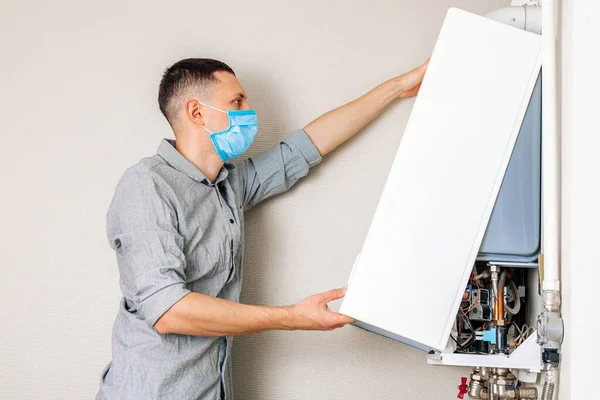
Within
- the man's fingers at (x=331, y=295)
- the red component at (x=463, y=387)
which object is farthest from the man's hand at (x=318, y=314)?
the red component at (x=463, y=387)

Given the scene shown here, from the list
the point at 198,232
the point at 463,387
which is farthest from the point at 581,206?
the point at 198,232

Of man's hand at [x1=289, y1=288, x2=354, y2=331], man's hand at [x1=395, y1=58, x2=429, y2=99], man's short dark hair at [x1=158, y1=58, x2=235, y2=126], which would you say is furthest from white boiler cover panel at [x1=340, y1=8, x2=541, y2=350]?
man's short dark hair at [x1=158, y1=58, x2=235, y2=126]

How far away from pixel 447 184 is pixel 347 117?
497 millimetres

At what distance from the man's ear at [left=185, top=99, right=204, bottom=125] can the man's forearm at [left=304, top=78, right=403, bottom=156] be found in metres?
0.32

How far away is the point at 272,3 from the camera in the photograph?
6.57 ft

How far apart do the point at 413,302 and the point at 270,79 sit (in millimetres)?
897

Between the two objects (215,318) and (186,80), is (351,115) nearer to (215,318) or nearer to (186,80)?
(186,80)

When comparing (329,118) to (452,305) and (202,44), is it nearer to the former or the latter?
(202,44)

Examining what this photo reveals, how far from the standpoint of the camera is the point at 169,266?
4.65 feet

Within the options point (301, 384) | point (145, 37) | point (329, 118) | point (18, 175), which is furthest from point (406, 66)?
point (18, 175)

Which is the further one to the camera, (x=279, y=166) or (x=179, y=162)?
(x=279, y=166)

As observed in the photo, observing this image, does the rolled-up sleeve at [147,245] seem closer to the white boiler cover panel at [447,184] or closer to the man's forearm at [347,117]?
the white boiler cover panel at [447,184]

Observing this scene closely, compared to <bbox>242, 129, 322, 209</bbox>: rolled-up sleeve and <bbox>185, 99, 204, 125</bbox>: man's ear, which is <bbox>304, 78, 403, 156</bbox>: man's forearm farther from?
<bbox>185, 99, 204, 125</bbox>: man's ear

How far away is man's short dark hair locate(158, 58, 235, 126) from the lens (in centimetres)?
174
